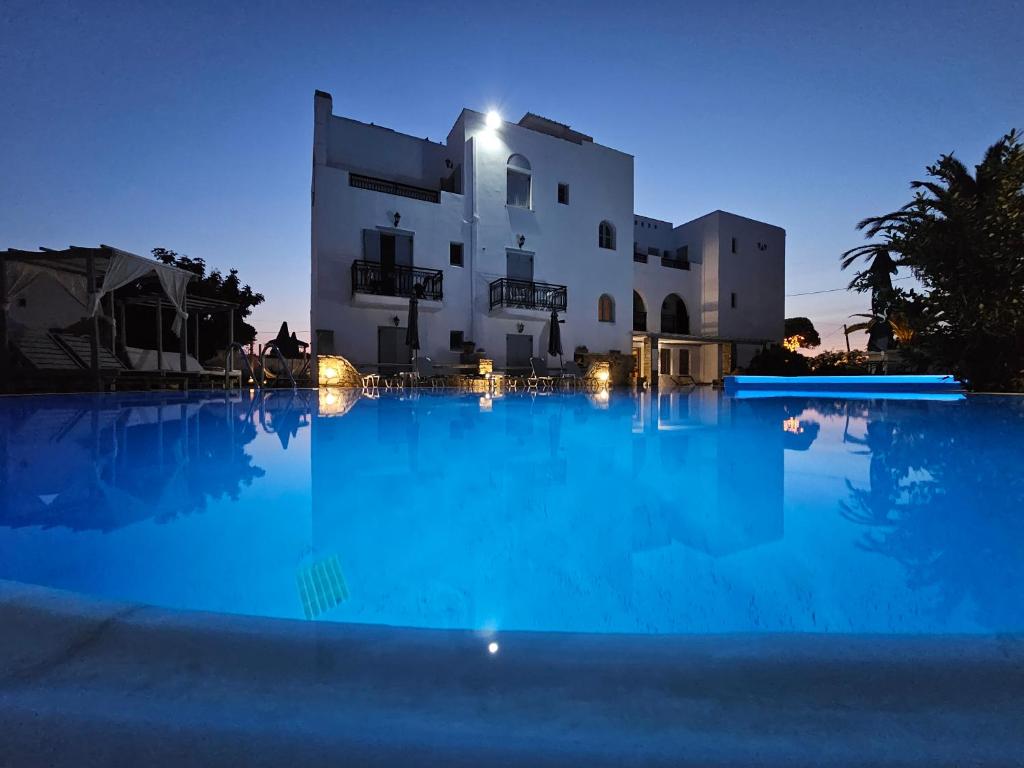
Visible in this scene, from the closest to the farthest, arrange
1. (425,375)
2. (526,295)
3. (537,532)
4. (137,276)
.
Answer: (537,532), (137,276), (425,375), (526,295)


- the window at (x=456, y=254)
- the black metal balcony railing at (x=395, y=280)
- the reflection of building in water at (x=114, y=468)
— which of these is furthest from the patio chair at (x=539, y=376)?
the reflection of building in water at (x=114, y=468)

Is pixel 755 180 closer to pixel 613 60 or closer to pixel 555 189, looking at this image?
pixel 555 189

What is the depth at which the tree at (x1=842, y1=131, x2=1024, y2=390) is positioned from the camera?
9148 mm

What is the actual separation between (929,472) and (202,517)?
3.73 meters

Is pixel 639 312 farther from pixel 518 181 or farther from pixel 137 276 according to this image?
pixel 137 276

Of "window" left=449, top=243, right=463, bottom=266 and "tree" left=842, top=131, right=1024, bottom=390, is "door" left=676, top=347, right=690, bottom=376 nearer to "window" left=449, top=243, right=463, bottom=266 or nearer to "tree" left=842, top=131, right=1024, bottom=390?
"tree" left=842, top=131, right=1024, bottom=390

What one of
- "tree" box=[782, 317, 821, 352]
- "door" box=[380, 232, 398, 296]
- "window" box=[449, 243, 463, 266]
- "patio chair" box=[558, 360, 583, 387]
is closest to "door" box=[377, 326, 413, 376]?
"door" box=[380, 232, 398, 296]

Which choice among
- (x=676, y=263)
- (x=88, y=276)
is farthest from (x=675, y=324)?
(x=88, y=276)

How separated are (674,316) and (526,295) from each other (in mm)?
9849

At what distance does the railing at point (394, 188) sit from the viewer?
1538 cm

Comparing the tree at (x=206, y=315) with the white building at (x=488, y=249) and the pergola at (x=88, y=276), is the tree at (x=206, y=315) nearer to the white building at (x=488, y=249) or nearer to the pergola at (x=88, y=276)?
the pergola at (x=88, y=276)

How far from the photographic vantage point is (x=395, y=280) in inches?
592

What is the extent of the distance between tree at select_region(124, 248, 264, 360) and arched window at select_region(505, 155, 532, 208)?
10.7 m

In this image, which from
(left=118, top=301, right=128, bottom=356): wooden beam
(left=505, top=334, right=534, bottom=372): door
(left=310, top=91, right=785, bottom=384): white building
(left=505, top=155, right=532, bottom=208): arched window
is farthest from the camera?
(left=505, top=155, right=532, bottom=208): arched window
